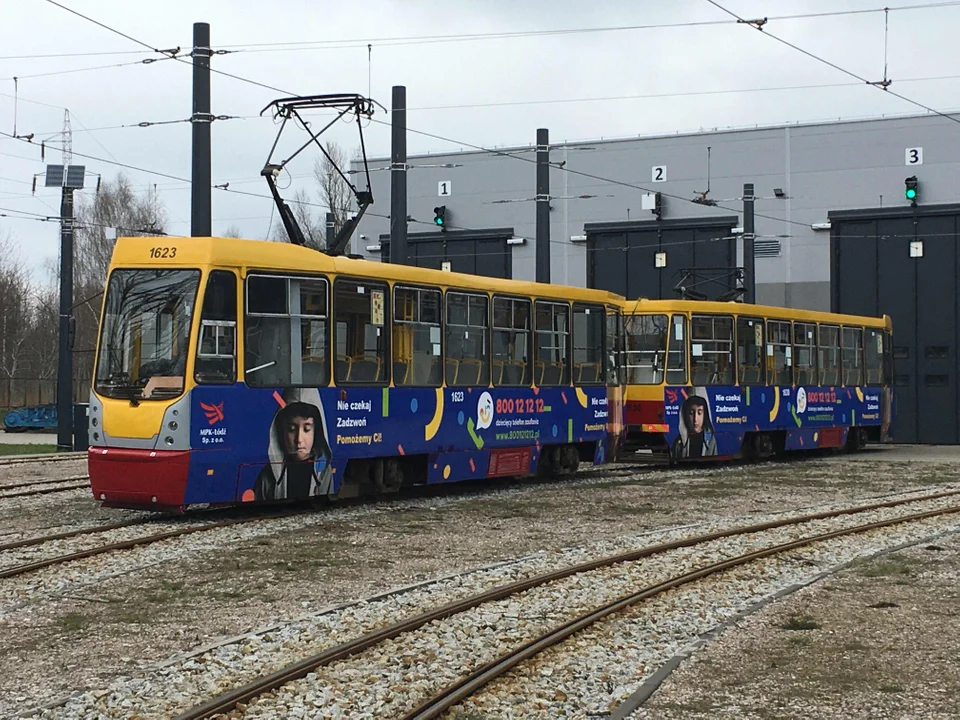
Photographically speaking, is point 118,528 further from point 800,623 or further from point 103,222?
point 103,222

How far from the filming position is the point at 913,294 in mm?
37812

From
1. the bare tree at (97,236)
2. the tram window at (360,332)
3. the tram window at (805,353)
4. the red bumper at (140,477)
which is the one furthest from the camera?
the bare tree at (97,236)

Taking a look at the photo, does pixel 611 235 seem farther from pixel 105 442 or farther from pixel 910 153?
pixel 105 442

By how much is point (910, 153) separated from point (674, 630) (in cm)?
3140

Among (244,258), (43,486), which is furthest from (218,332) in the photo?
(43,486)

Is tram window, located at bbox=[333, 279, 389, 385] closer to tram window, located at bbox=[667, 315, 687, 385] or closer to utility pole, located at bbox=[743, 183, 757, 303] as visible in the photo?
tram window, located at bbox=[667, 315, 687, 385]

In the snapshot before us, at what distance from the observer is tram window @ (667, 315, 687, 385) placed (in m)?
23.2

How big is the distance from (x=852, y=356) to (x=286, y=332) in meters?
17.5

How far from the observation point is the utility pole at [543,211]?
81.8ft

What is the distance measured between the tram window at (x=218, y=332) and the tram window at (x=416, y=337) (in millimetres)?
2665

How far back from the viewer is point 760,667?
25.4ft

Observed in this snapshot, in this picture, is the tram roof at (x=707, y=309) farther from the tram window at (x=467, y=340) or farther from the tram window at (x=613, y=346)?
the tram window at (x=467, y=340)

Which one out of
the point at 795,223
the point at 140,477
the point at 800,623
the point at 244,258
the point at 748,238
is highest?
the point at 795,223

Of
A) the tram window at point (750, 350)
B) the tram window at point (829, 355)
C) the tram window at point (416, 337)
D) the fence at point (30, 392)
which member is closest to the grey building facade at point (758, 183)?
the tram window at point (829, 355)
